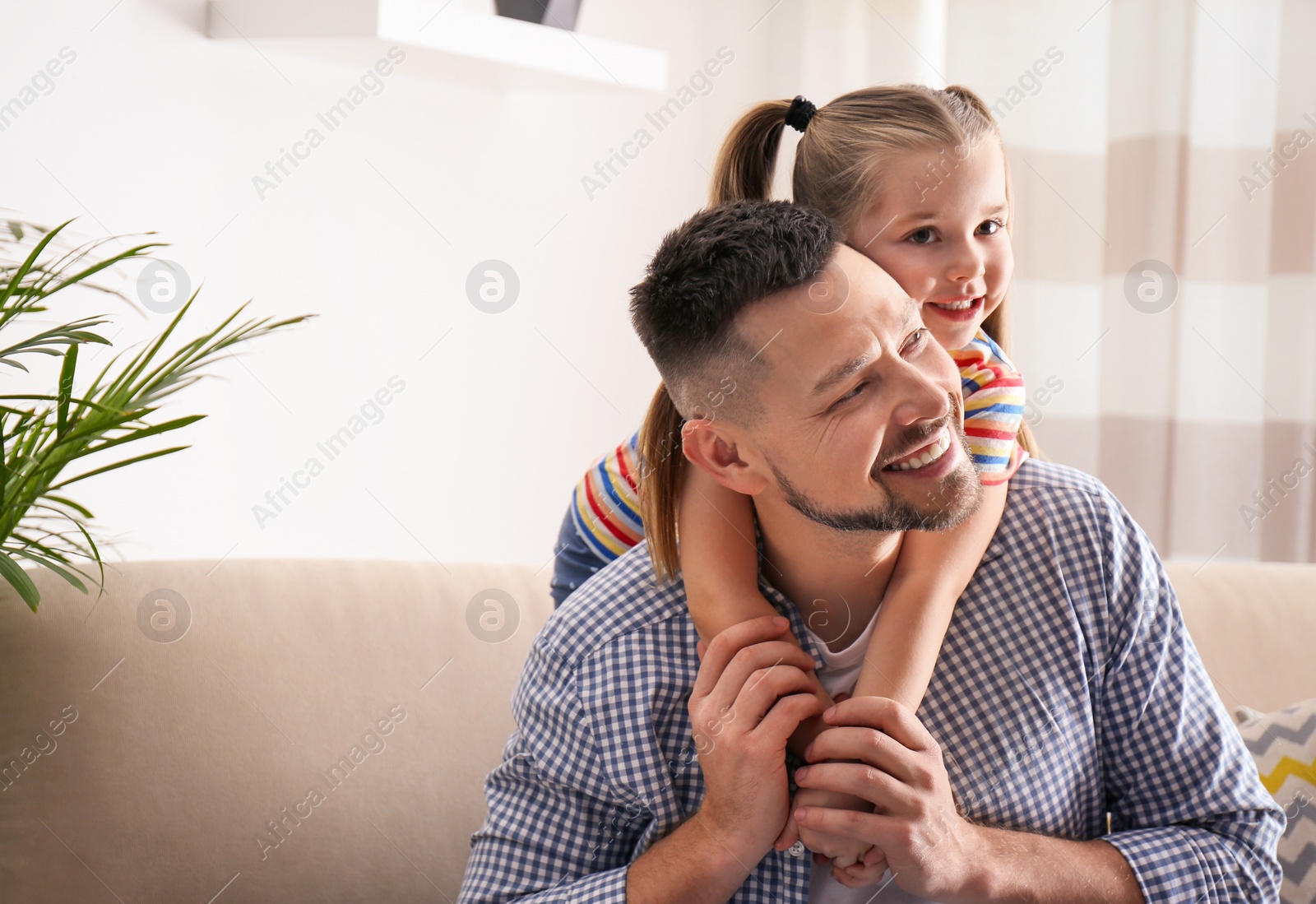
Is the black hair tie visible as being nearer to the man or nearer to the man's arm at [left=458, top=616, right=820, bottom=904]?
the man

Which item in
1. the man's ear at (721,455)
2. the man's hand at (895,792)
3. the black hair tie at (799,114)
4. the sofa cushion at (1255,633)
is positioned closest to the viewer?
the man's hand at (895,792)

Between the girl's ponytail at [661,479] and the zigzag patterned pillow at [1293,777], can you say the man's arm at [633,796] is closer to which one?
the girl's ponytail at [661,479]

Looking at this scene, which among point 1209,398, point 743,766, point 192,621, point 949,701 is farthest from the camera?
point 1209,398

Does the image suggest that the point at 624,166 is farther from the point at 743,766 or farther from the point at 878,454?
the point at 743,766

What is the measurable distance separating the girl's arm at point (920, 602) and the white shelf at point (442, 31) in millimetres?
1379

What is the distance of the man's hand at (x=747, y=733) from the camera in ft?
3.69

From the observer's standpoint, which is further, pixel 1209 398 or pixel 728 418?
pixel 1209 398

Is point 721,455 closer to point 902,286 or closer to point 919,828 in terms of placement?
point 902,286

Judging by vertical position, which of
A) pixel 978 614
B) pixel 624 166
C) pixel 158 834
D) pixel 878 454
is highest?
pixel 624 166

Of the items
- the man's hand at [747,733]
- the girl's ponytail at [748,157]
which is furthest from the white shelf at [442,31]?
the man's hand at [747,733]

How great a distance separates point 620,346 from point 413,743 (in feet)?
4.63

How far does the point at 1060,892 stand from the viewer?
3.83 feet

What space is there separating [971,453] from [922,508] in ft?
0.52

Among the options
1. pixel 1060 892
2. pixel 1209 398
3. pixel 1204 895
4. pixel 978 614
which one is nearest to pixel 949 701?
pixel 978 614
